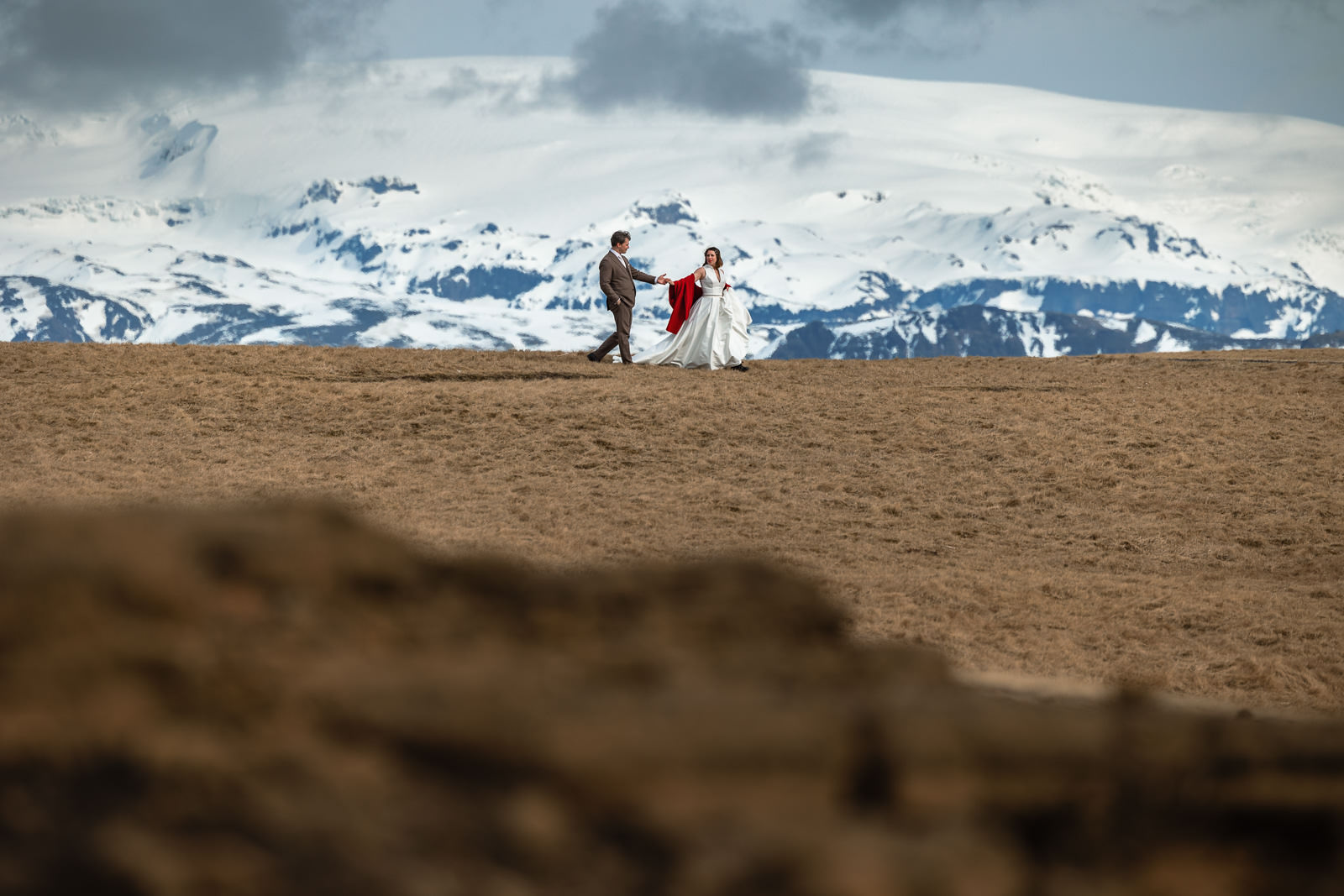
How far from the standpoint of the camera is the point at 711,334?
22.4 meters

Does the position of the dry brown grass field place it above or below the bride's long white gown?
below

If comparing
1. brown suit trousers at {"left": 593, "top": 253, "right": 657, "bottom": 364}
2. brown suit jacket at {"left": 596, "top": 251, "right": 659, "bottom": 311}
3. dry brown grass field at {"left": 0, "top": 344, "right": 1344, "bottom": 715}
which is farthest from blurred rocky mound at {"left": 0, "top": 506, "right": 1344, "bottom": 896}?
brown suit jacket at {"left": 596, "top": 251, "right": 659, "bottom": 311}

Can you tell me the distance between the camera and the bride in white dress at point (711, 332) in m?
22.3

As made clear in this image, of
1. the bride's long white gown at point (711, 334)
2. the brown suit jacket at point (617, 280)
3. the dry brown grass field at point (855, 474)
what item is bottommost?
the dry brown grass field at point (855, 474)

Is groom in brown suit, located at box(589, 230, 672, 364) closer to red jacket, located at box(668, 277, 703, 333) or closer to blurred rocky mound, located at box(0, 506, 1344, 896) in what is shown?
red jacket, located at box(668, 277, 703, 333)

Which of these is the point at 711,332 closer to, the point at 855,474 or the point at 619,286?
the point at 619,286

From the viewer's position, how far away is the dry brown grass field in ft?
32.8

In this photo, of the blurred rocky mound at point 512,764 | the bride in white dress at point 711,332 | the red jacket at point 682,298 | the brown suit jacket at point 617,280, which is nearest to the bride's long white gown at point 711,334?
the bride in white dress at point 711,332

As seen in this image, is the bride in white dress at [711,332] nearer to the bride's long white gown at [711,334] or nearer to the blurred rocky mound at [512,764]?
the bride's long white gown at [711,334]

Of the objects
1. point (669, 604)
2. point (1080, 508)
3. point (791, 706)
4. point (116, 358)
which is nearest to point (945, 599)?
point (1080, 508)

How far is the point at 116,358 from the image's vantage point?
2033 centimetres

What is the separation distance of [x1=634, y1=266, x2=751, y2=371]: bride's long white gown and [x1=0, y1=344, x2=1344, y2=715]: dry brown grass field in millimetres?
1077

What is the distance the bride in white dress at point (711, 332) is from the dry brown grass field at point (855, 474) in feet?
3.40

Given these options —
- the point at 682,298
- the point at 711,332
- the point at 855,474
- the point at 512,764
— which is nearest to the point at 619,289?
the point at 682,298
